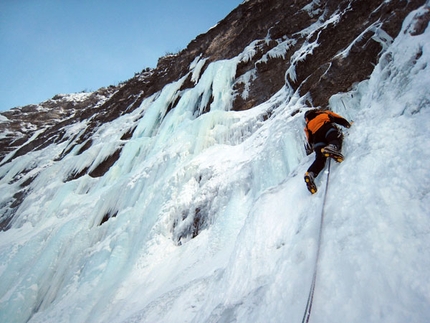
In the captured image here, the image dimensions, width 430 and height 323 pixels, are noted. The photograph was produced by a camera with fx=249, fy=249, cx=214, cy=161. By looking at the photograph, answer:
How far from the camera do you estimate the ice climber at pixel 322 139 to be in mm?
2363

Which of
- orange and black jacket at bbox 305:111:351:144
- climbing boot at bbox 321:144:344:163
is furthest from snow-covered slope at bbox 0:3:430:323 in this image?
orange and black jacket at bbox 305:111:351:144

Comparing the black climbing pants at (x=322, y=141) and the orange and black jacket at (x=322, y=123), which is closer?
the black climbing pants at (x=322, y=141)

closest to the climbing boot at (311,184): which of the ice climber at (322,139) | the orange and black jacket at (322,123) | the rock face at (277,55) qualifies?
the ice climber at (322,139)

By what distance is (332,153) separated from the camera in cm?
237

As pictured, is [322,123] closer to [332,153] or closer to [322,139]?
[322,139]

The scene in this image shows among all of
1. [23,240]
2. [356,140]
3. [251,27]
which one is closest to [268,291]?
[356,140]

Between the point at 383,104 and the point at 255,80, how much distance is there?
6.82m

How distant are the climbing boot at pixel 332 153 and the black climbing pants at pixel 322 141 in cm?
7

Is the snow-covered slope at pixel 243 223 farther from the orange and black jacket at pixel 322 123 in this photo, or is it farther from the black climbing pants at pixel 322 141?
the orange and black jacket at pixel 322 123

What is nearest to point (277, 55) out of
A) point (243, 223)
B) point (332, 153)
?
point (243, 223)

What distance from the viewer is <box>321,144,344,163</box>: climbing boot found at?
92.7 inches

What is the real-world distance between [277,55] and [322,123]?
7.20 meters

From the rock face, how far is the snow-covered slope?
54 cm

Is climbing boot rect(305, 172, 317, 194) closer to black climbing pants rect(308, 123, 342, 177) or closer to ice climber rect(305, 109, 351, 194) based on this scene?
ice climber rect(305, 109, 351, 194)
